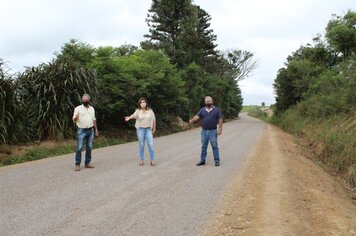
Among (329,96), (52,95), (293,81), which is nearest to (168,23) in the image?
(293,81)

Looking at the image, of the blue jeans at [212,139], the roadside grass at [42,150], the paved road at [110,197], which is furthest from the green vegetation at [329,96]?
the roadside grass at [42,150]

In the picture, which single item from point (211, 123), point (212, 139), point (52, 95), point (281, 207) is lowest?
point (281, 207)

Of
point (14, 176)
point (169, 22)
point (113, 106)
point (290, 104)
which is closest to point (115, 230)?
point (14, 176)

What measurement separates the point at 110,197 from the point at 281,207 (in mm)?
2763

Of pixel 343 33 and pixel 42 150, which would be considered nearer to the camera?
pixel 42 150

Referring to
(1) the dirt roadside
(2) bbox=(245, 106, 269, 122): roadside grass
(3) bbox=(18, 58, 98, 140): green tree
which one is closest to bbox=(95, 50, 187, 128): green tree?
(3) bbox=(18, 58, 98, 140): green tree

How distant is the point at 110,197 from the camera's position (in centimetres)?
665

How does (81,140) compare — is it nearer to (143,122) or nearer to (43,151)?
(143,122)

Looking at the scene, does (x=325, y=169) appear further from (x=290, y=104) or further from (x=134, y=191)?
(x=290, y=104)

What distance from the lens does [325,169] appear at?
1243cm

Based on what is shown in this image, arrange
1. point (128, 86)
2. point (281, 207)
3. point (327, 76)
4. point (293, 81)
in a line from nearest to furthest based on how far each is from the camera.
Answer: point (281, 207) → point (128, 86) → point (327, 76) → point (293, 81)

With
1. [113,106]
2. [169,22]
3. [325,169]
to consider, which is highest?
[169,22]

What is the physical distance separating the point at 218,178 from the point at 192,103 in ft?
93.9

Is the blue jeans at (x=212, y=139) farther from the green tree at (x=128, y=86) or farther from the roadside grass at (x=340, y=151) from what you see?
the green tree at (x=128, y=86)
